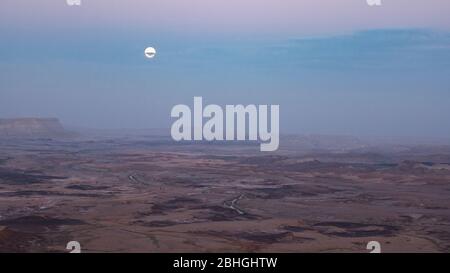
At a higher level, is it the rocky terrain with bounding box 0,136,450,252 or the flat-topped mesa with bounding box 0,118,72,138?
the flat-topped mesa with bounding box 0,118,72,138

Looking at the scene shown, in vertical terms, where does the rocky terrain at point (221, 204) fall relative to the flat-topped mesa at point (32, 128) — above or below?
below

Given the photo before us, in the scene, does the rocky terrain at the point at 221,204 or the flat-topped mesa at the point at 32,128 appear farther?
the flat-topped mesa at the point at 32,128

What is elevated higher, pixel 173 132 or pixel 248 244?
pixel 173 132

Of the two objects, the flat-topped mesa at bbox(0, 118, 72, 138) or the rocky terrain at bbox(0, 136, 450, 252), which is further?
the flat-topped mesa at bbox(0, 118, 72, 138)

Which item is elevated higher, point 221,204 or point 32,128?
point 32,128

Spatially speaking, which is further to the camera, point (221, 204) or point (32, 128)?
point (32, 128)

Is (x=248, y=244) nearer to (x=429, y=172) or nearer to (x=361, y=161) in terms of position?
(x=429, y=172)

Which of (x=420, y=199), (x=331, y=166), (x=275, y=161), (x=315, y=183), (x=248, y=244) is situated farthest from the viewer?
(x=275, y=161)

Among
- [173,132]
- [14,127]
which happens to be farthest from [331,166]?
[14,127]
